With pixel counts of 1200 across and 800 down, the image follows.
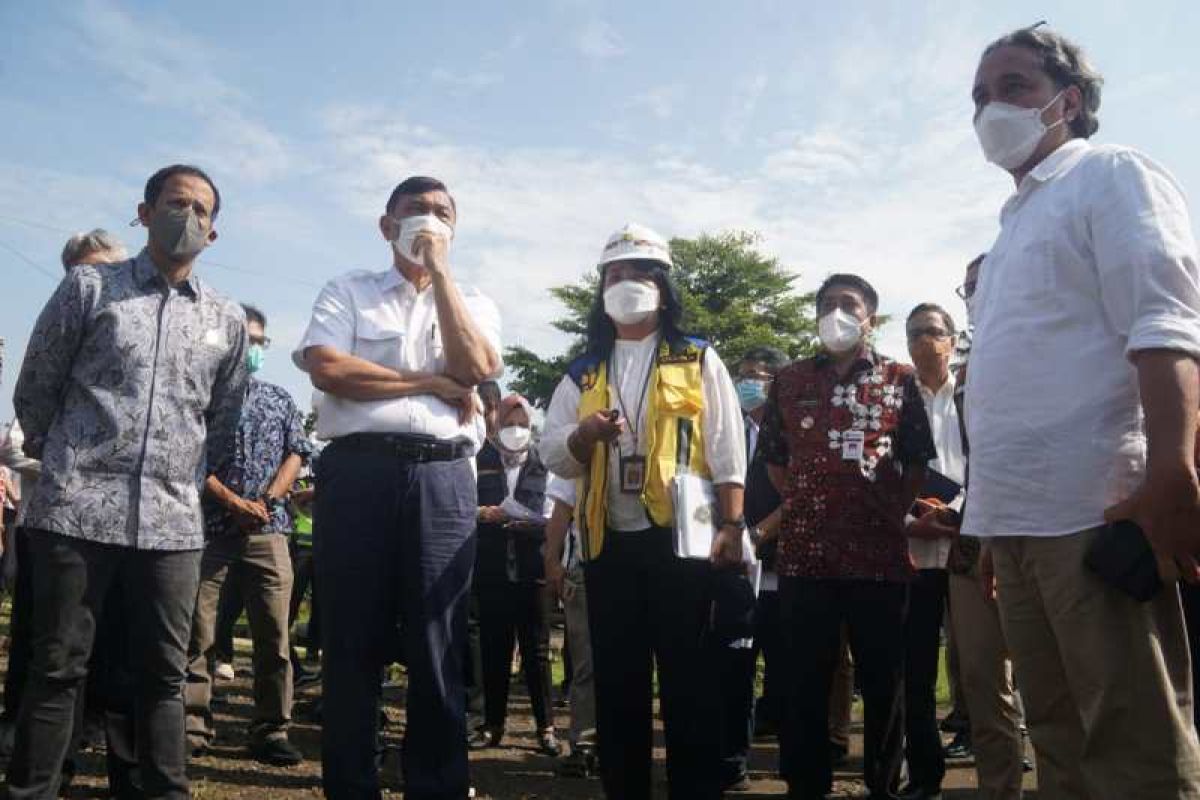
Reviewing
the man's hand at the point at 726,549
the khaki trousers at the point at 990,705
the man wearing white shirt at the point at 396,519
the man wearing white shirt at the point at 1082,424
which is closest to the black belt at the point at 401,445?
the man wearing white shirt at the point at 396,519

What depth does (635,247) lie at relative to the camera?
13.9 feet

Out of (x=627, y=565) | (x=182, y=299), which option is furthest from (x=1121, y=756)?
(x=182, y=299)

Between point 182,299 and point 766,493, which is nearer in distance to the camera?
point 182,299

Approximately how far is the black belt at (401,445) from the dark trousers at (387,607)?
2cm

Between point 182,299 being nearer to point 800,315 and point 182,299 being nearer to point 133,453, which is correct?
point 133,453

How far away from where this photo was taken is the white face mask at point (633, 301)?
414 centimetres

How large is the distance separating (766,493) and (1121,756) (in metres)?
3.89

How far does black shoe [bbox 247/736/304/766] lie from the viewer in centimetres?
526

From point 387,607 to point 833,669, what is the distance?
6.52ft

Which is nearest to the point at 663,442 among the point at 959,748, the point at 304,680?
the point at 959,748

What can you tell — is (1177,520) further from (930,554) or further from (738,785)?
(738,785)

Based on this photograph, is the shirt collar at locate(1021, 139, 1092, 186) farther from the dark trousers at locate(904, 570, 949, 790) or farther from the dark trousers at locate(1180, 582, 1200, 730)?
the dark trousers at locate(904, 570, 949, 790)

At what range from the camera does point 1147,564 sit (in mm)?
2109

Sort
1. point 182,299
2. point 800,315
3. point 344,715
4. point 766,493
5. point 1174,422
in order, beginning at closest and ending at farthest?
1. point 1174,422
2. point 344,715
3. point 182,299
4. point 766,493
5. point 800,315
